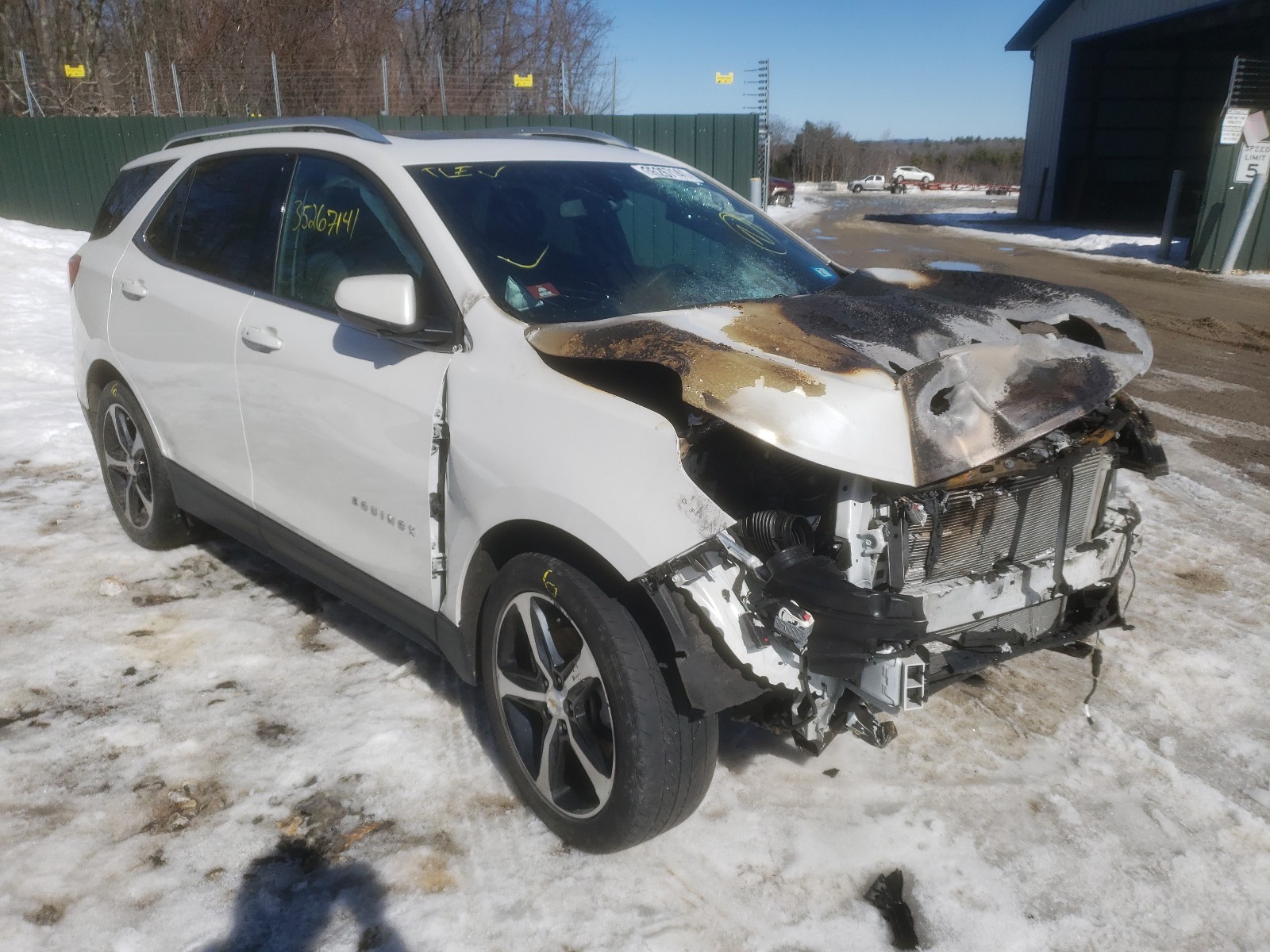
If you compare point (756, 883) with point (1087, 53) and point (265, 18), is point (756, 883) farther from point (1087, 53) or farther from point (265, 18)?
point (1087, 53)

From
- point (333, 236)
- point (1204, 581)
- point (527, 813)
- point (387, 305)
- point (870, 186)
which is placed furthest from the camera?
point (870, 186)

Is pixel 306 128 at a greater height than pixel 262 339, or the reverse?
pixel 306 128

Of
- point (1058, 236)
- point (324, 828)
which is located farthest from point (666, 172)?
point (1058, 236)

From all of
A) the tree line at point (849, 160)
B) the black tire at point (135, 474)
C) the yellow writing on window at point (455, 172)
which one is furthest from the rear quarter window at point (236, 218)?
the tree line at point (849, 160)

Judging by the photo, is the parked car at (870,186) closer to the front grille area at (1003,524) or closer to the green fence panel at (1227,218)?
the green fence panel at (1227,218)

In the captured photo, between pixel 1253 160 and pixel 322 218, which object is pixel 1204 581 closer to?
pixel 322 218

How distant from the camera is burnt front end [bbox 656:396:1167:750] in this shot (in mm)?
2178

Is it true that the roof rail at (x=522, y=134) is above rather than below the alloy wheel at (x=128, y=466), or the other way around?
above

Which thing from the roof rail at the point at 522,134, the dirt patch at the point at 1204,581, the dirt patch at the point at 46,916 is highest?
the roof rail at the point at 522,134

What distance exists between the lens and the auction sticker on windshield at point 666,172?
3.68 meters

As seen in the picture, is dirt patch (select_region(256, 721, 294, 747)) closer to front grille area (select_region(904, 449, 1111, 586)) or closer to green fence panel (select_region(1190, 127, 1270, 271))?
front grille area (select_region(904, 449, 1111, 586))

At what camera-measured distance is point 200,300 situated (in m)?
3.73

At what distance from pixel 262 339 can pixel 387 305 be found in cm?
91

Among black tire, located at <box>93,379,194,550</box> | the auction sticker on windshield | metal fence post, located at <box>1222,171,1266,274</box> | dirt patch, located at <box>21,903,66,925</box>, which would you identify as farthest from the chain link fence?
dirt patch, located at <box>21,903,66,925</box>
